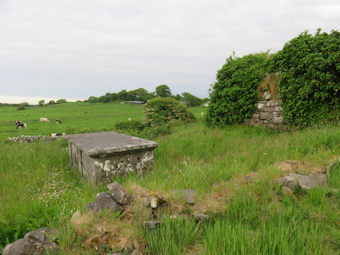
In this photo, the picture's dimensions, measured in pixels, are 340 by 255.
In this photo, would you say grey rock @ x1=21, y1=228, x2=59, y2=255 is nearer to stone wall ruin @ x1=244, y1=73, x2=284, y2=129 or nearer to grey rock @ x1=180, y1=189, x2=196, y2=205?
grey rock @ x1=180, y1=189, x2=196, y2=205

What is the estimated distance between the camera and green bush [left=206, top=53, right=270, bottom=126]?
864 cm

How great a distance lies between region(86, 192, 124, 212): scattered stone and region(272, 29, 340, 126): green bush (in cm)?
724

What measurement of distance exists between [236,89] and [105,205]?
7808mm

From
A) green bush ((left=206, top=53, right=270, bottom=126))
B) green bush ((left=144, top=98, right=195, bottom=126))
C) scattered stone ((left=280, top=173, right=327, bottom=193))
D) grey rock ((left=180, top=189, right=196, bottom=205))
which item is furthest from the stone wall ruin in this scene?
grey rock ((left=180, top=189, right=196, bottom=205))

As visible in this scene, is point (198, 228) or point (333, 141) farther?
point (333, 141)

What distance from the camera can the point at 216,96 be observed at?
9.73m

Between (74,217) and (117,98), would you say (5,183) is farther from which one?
(117,98)

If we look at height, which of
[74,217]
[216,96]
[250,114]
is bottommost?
[74,217]

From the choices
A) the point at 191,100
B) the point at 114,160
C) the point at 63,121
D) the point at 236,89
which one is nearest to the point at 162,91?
the point at 191,100

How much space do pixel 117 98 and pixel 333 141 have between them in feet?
241

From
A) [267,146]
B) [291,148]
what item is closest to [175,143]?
[267,146]

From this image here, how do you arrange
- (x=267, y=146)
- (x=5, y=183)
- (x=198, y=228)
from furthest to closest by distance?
(x=267, y=146)
(x=5, y=183)
(x=198, y=228)

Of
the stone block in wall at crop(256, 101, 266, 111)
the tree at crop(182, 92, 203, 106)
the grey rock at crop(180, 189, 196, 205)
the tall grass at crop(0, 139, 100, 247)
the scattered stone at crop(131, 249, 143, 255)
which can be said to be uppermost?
the tree at crop(182, 92, 203, 106)

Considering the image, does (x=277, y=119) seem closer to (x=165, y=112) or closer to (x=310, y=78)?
(x=310, y=78)
